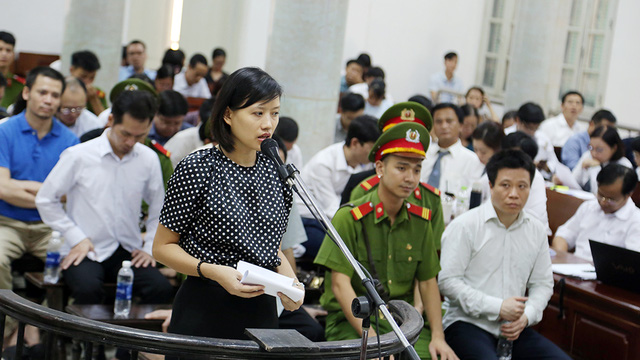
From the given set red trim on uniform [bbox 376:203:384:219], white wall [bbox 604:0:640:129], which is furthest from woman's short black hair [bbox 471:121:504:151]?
white wall [bbox 604:0:640:129]

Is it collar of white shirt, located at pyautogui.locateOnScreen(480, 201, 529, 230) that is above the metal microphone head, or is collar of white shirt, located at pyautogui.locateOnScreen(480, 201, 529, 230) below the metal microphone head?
below

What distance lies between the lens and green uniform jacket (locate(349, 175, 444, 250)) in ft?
13.3

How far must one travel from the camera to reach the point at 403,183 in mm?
3625

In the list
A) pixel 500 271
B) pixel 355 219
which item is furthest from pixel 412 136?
pixel 500 271

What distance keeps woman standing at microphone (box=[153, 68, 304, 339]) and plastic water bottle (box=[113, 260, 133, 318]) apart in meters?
1.37

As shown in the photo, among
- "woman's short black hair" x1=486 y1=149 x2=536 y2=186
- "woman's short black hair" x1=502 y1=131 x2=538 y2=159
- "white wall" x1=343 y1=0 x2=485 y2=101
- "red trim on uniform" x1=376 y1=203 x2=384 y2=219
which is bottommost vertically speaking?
"red trim on uniform" x1=376 y1=203 x2=384 y2=219

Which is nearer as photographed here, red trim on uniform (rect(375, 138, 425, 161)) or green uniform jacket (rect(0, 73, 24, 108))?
red trim on uniform (rect(375, 138, 425, 161))

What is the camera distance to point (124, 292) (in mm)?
3920

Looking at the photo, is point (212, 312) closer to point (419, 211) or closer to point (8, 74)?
point (419, 211)

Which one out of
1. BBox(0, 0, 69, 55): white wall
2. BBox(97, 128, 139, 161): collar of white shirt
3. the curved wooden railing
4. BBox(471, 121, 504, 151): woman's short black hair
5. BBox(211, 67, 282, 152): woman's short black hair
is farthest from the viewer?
BBox(0, 0, 69, 55): white wall

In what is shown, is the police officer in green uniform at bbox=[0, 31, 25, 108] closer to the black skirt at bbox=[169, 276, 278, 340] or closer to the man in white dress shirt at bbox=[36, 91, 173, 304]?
the man in white dress shirt at bbox=[36, 91, 173, 304]

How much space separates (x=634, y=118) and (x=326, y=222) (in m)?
10.6

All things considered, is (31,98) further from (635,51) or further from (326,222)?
(635,51)

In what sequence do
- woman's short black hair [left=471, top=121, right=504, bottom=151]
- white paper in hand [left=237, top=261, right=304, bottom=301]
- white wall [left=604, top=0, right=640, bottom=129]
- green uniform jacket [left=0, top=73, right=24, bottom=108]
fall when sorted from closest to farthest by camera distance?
white paper in hand [left=237, top=261, right=304, bottom=301], woman's short black hair [left=471, top=121, right=504, bottom=151], green uniform jacket [left=0, top=73, right=24, bottom=108], white wall [left=604, top=0, right=640, bottom=129]
